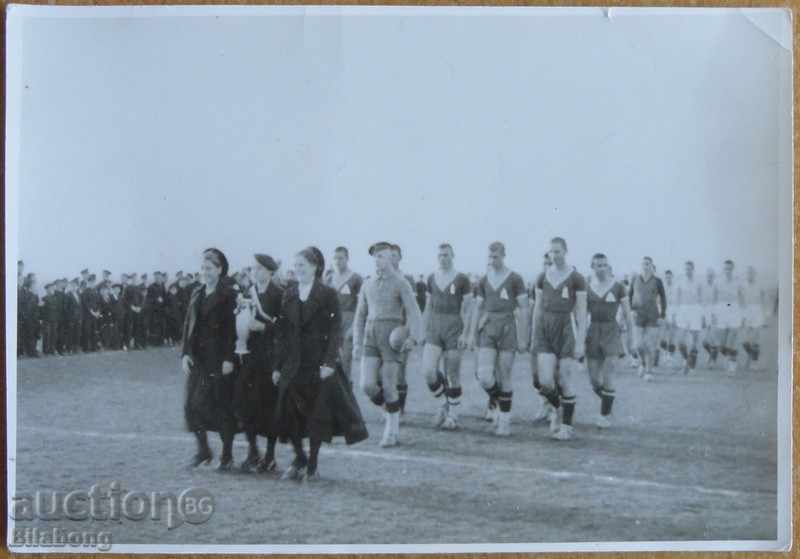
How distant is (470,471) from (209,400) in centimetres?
60

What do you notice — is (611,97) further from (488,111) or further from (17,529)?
(17,529)

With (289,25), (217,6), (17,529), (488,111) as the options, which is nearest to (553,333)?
(488,111)

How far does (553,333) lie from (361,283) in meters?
0.45

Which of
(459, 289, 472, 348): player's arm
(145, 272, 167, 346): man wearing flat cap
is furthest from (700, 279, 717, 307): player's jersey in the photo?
(145, 272, 167, 346): man wearing flat cap

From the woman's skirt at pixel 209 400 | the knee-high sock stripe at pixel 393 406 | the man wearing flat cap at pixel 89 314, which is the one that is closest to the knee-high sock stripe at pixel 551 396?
the knee-high sock stripe at pixel 393 406

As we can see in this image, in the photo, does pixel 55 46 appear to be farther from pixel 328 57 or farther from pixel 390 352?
pixel 390 352

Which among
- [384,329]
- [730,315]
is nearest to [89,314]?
[384,329]

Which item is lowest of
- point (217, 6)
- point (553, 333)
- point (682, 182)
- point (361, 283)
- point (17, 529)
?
point (17, 529)

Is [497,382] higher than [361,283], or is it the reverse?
[361,283]

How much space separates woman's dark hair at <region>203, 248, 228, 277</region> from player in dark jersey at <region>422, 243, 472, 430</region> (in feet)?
1.47

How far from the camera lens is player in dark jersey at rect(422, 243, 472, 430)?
5.52 ft

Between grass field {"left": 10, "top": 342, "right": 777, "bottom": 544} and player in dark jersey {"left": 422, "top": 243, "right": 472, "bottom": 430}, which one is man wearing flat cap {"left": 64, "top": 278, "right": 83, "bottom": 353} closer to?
grass field {"left": 10, "top": 342, "right": 777, "bottom": 544}

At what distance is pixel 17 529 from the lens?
5.56 feet

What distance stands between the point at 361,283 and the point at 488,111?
47 cm
